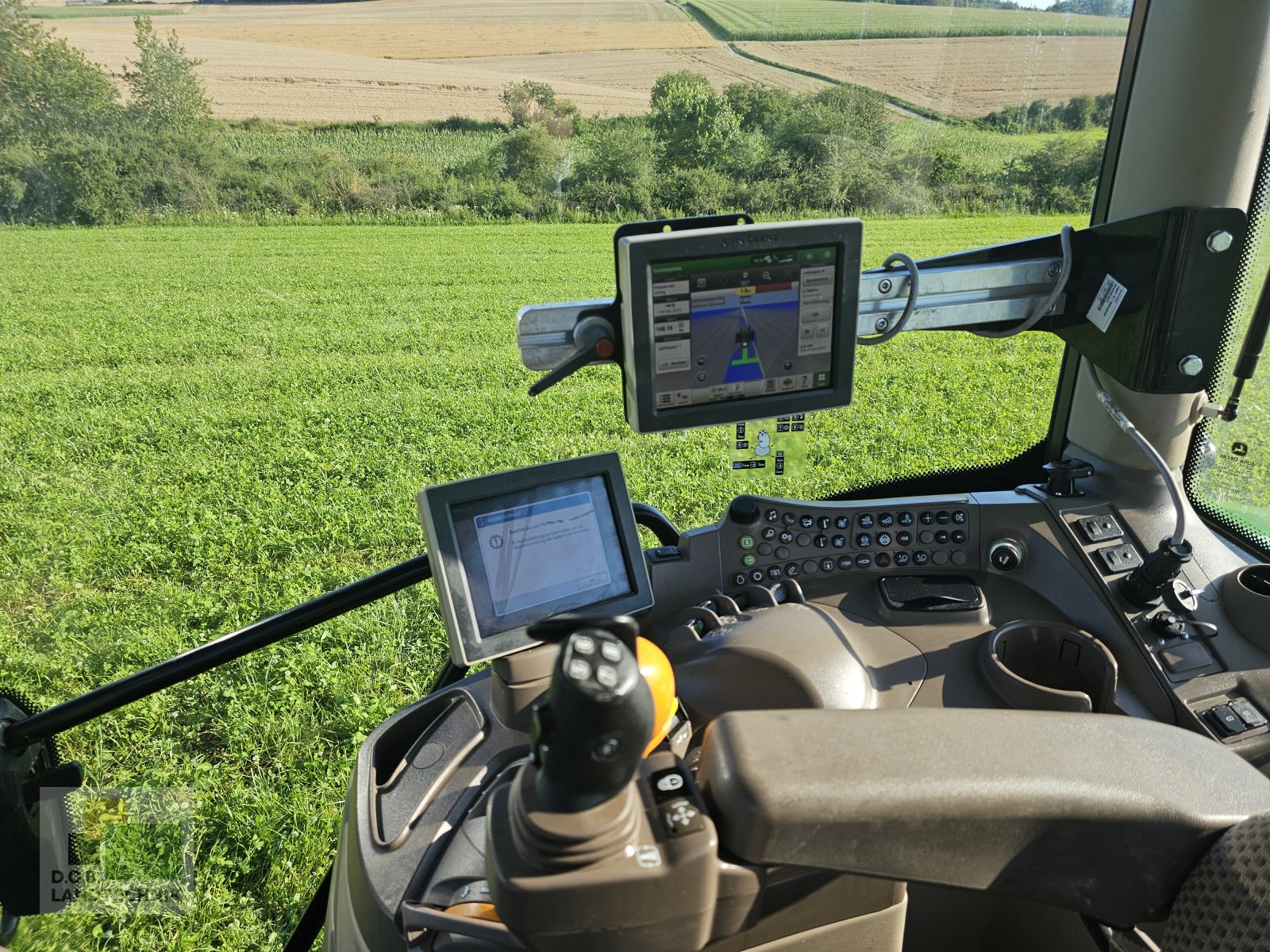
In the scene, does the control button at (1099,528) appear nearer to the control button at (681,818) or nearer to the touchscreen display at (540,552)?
the touchscreen display at (540,552)

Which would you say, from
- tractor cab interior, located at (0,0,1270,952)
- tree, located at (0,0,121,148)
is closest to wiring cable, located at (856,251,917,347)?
tractor cab interior, located at (0,0,1270,952)

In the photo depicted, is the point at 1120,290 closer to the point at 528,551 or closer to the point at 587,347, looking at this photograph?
the point at 587,347

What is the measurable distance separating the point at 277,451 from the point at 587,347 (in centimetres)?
330

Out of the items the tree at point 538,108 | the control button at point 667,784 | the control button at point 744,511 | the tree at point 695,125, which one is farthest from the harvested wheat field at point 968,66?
the control button at point 667,784

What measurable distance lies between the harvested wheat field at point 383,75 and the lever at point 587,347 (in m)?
1.13

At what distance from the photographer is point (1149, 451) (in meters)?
1.53

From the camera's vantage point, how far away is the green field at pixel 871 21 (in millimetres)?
1630

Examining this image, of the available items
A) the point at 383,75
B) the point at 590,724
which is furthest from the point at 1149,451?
the point at 383,75

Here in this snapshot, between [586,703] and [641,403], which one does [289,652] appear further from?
[586,703]

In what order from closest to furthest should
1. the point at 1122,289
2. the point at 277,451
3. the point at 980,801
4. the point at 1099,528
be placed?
the point at 980,801
the point at 1122,289
the point at 1099,528
the point at 277,451

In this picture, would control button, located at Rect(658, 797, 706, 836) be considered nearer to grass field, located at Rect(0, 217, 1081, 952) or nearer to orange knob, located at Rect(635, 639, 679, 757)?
orange knob, located at Rect(635, 639, 679, 757)

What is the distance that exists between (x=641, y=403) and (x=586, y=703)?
2.01 feet

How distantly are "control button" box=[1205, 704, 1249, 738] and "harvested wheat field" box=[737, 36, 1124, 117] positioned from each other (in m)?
1.13

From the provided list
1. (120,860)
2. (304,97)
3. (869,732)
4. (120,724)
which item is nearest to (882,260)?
(869,732)
